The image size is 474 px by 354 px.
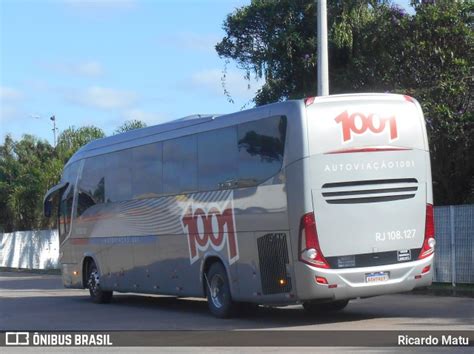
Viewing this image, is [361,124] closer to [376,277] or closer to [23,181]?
[376,277]

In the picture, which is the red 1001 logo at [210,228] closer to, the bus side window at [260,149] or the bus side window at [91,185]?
the bus side window at [260,149]

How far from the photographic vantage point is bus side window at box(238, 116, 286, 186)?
1410 centimetres

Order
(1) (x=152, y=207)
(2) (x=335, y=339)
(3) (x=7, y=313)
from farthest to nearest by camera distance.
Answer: (3) (x=7, y=313) → (1) (x=152, y=207) → (2) (x=335, y=339)

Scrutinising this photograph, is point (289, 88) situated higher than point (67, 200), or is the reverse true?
point (289, 88)

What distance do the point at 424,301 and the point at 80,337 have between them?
793cm

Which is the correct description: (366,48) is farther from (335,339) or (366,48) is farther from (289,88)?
(335,339)

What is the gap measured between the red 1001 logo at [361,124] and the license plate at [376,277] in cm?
227

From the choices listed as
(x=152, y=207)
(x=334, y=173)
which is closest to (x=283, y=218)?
(x=334, y=173)

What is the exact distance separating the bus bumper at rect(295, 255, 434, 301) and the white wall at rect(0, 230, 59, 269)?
31.7 m

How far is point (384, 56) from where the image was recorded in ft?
83.6

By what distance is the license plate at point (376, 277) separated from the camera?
45.2 feet

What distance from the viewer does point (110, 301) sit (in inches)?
861

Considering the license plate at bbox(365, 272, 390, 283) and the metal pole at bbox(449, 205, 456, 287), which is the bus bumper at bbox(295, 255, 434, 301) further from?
the metal pole at bbox(449, 205, 456, 287)

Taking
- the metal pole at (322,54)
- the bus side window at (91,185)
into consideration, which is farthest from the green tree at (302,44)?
the bus side window at (91,185)
